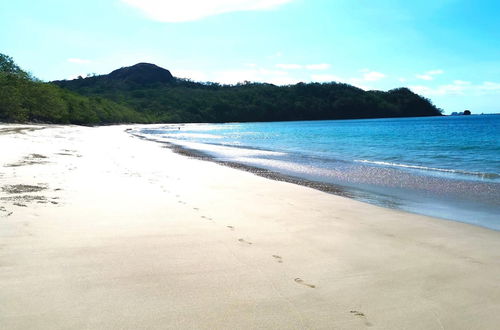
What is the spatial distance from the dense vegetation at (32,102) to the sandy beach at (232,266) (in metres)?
42.8

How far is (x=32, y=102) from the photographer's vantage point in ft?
163

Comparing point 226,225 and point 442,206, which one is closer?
point 226,225

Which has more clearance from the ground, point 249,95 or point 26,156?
point 249,95

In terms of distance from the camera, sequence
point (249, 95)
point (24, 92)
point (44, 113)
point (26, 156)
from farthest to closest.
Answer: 1. point (249, 95)
2. point (44, 113)
3. point (24, 92)
4. point (26, 156)

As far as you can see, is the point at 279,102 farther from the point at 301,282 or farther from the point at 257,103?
the point at 301,282

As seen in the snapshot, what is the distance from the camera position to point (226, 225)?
532 cm

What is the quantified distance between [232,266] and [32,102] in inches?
2152

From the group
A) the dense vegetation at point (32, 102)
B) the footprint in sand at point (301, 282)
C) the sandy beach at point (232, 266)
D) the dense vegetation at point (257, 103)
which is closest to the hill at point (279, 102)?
the dense vegetation at point (257, 103)

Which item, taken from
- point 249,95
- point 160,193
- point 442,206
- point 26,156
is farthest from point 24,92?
point 249,95

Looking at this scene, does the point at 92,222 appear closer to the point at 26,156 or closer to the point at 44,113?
the point at 26,156

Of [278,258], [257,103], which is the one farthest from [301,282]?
[257,103]

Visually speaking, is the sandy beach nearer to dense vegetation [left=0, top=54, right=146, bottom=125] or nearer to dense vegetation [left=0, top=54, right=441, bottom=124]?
dense vegetation [left=0, top=54, right=146, bottom=125]

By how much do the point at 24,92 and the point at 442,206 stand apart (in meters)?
53.0

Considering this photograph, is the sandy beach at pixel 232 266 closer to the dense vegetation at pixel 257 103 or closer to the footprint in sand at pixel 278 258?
the footprint in sand at pixel 278 258
